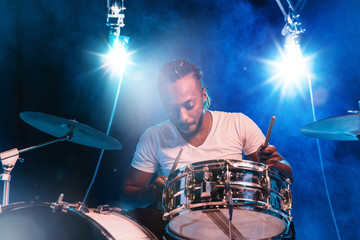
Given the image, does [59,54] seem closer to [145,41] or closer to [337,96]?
[145,41]

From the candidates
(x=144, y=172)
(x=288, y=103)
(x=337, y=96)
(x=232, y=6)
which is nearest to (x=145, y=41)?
(x=232, y=6)

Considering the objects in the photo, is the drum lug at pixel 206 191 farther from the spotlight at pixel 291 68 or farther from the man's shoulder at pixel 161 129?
the spotlight at pixel 291 68

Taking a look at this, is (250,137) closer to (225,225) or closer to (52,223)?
(225,225)

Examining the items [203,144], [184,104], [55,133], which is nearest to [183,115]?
[184,104]

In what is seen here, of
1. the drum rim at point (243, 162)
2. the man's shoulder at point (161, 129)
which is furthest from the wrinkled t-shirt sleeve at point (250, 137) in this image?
the drum rim at point (243, 162)

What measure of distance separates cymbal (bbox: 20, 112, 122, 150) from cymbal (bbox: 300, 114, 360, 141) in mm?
1292

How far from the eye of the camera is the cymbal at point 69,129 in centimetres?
183

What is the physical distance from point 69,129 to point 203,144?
0.88 m

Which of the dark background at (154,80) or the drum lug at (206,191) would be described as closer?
the drum lug at (206,191)

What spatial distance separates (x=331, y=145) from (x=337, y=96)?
49 cm

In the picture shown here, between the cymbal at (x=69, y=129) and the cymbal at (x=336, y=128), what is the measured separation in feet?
4.24

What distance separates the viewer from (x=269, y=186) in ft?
4.71

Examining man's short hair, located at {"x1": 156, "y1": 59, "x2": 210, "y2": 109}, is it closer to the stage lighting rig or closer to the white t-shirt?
the white t-shirt

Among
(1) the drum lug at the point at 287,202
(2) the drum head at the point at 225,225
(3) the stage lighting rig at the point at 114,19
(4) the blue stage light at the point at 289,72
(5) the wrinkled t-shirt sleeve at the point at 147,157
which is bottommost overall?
(2) the drum head at the point at 225,225
